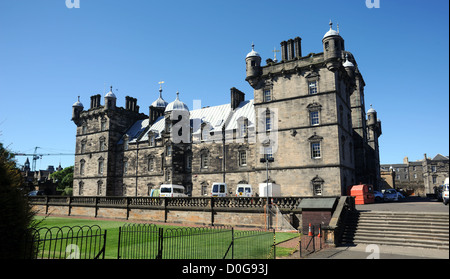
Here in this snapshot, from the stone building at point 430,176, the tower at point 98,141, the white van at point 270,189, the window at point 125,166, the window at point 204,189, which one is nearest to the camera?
the white van at point 270,189

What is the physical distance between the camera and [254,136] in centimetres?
3675

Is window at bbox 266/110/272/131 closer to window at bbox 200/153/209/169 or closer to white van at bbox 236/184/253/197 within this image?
white van at bbox 236/184/253/197

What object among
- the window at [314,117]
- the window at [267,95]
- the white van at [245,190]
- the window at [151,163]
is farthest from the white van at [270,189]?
the window at [151,163]

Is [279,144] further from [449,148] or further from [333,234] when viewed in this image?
[449,148]

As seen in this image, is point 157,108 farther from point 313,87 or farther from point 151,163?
point 313,87

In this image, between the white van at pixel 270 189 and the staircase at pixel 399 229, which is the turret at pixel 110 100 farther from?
the staircase at pixel 399 229

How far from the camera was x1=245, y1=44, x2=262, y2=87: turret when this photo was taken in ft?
111

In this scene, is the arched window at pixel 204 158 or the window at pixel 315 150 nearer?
the window at pixel 315 150

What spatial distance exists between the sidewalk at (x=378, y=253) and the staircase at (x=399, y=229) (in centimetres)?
76

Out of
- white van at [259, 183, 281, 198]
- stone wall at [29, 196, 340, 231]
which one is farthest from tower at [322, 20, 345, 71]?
→ stone wall at [29, 196, 340, 231]

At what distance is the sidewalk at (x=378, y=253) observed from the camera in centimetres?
1220
